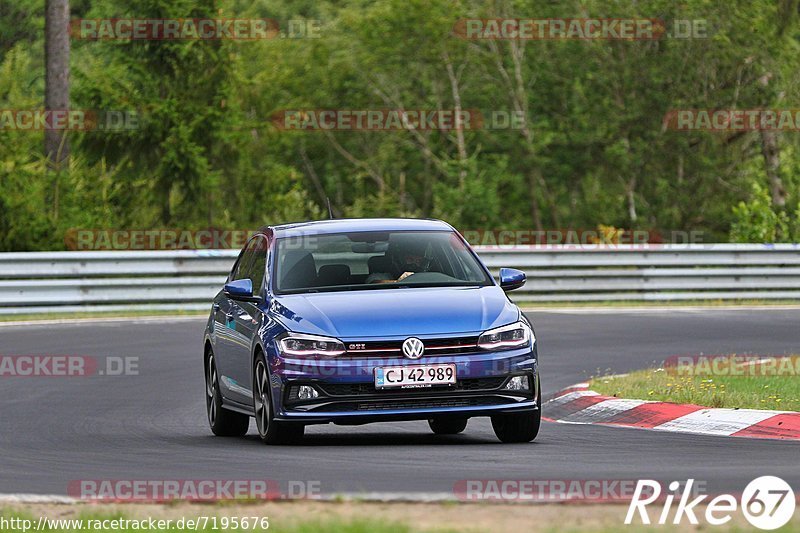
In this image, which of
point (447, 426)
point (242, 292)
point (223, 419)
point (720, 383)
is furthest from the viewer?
point (720, 383)

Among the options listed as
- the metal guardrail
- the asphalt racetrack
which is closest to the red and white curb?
the asphalt racetrack

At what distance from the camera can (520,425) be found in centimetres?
1155

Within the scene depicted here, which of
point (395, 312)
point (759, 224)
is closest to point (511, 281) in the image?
point (395, 312)

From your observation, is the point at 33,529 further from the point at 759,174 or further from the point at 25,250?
the point at 759,174

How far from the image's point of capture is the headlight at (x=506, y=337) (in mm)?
11164

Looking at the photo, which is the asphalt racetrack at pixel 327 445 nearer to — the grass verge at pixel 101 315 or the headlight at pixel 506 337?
the headlight at pixel 506 337

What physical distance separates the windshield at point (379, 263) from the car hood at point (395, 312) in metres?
0.25

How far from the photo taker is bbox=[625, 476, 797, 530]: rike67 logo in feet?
23.3

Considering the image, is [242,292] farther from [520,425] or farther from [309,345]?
[520,425]

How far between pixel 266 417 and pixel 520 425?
1.68m

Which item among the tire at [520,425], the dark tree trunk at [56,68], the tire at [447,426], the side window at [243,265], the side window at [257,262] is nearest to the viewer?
the tire at [520,425]

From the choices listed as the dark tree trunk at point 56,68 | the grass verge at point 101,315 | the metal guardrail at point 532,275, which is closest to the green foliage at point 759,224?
the metal guardrail at point 532,275

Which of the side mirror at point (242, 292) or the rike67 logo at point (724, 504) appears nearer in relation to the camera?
the rike67 logo at point (724, 504)

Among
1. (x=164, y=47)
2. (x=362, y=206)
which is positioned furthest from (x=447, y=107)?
(x=164, y=47)
